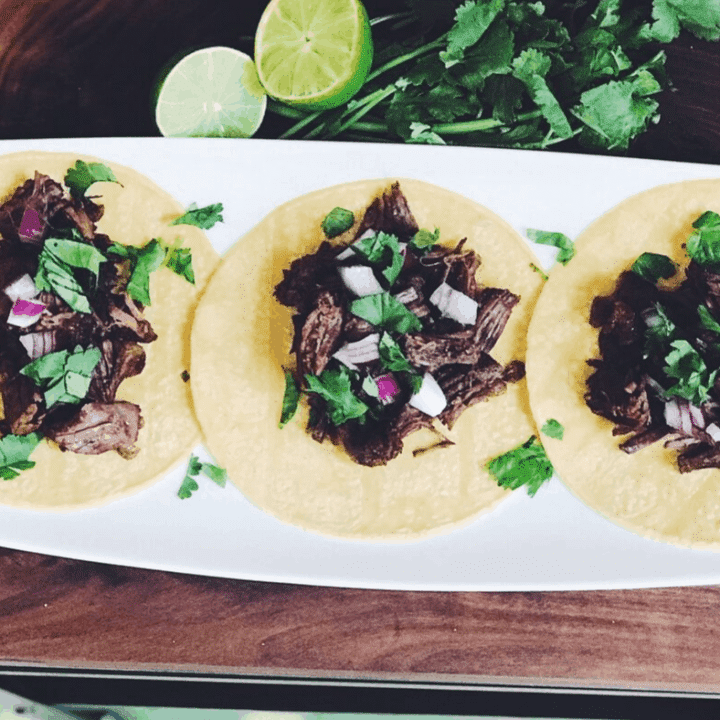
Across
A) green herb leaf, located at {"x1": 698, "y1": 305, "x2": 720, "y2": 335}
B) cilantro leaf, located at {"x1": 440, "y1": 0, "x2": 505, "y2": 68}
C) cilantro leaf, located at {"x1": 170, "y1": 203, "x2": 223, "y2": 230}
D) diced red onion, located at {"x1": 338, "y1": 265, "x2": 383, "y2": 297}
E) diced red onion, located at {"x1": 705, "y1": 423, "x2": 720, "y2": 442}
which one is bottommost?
diced red onion, located at {"x1": 705, "y1": 423, "x2": 720, "y2": 442}

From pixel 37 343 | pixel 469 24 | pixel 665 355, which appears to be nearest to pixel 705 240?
pixel 665 355

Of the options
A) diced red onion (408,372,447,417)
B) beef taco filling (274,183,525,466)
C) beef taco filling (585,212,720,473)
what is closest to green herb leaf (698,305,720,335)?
beef taco filling (585,212,720,473)

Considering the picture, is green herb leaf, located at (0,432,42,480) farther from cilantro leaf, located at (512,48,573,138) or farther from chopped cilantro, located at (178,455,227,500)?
cilantro leaf, located at (512,48,573,138)

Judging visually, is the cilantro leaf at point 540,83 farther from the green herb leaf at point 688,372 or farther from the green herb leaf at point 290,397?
the green herb leaf at point 290,397

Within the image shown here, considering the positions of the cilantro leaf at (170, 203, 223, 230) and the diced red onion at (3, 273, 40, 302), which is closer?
the diced red onion at (3, 273, 40, 302)

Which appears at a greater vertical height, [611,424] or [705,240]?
[705,240]

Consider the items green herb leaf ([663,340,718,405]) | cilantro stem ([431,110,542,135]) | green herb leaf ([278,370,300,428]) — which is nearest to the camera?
green herb leaf ([663,340,718,405])

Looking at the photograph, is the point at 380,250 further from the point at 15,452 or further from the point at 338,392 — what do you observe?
the point at 15,452
